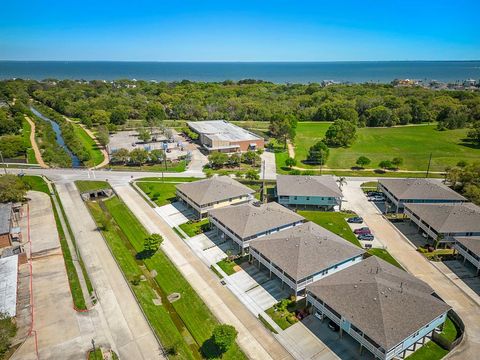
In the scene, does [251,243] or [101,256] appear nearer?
[251,243]

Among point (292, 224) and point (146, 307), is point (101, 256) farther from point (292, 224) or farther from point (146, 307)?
point (292, 224)

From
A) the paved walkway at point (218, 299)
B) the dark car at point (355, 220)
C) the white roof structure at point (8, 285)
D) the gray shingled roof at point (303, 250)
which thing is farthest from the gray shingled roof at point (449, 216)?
the white roof structure at point (8, 285)

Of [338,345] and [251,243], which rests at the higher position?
[251,243]

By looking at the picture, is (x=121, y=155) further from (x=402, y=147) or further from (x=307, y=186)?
(x=402, y=147)

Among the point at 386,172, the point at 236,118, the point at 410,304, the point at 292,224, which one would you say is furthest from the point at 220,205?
the point at 236,118

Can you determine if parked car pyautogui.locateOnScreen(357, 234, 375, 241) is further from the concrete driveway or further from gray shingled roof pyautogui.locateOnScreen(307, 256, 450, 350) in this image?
the concrete driveway
